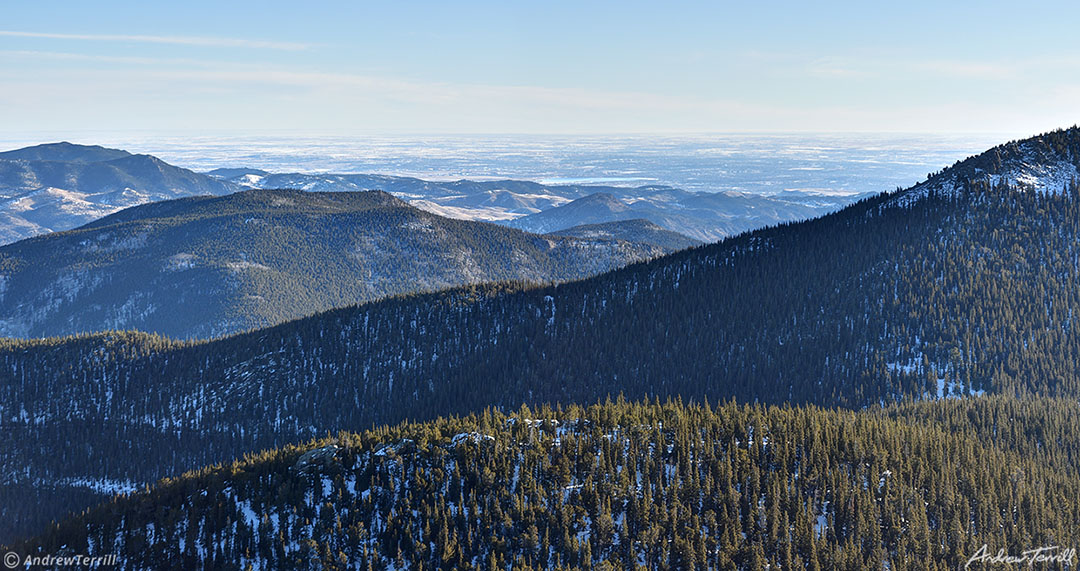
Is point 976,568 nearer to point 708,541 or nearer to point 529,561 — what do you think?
point 708,541

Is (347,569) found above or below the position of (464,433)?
below

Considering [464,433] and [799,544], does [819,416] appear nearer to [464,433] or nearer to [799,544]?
[799,544]

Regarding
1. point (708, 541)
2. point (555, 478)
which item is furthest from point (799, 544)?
point (555, 478)

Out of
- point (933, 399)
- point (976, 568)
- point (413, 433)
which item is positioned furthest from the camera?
point (933, 399)

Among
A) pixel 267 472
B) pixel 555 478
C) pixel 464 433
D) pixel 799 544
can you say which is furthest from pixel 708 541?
pixel 267 472

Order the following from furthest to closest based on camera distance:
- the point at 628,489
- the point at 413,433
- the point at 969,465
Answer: the point at 413,433 → the point at 969,465 → the point at 628,489

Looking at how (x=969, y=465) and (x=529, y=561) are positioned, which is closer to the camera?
(x=529, y=561)
